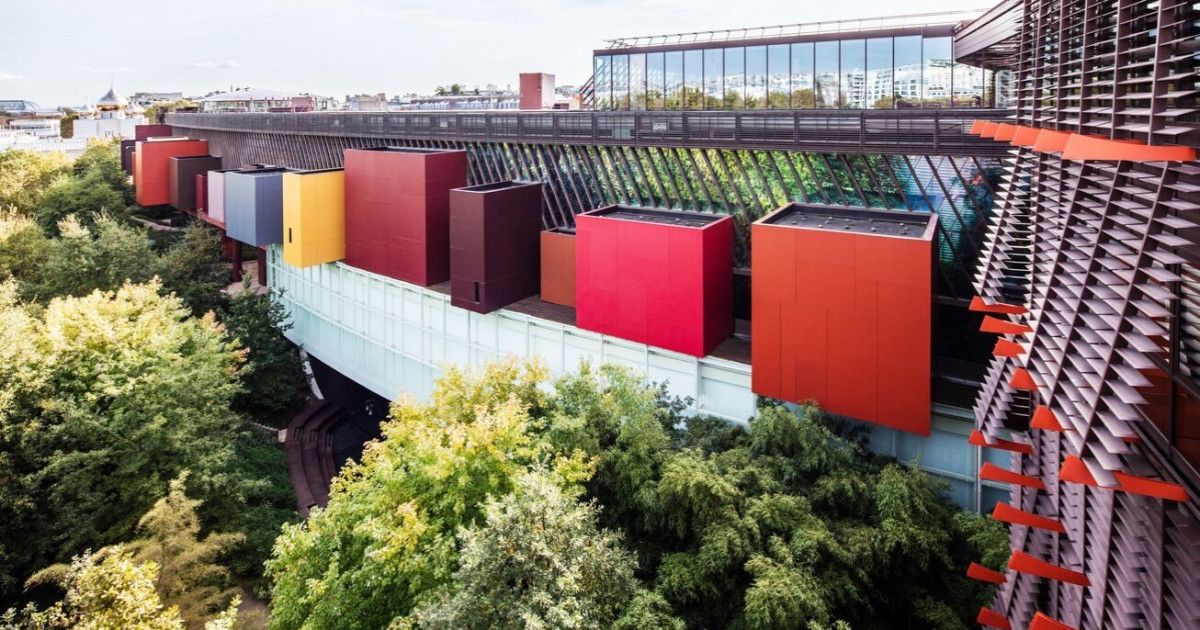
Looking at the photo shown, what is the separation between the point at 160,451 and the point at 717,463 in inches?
656

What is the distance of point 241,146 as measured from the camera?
5544 centimetres

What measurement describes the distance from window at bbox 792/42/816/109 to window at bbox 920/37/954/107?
4.44 m

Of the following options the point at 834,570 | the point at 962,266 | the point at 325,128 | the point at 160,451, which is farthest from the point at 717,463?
the point at 325,128

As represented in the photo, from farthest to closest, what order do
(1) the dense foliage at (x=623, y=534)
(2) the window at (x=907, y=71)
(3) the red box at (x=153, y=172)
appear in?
(3) the red box at (x=153, y=172)
(2) the window at (x=907, y=71)
(1) the dense foliage at (x=623, y=534)

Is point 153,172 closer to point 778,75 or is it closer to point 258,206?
point 258,206

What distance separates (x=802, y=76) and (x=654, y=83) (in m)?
7.68

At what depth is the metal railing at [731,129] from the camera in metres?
18.3

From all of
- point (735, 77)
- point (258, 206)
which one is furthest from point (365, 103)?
point (735, 77)

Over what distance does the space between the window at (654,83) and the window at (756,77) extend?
15.1 feet

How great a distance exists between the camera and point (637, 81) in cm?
3428

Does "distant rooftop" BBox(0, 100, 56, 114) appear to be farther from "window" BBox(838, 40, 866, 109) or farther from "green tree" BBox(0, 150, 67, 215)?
"window" BBox(838, 40, 866, 109)

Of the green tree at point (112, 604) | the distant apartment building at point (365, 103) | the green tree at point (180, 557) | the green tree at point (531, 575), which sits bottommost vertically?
the green tree at point (180, 557)

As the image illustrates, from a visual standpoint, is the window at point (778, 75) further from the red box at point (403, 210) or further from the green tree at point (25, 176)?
the green tree at point (25, 176)

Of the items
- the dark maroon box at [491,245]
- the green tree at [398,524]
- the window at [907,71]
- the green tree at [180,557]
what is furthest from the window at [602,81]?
the green tree at [180,557]
